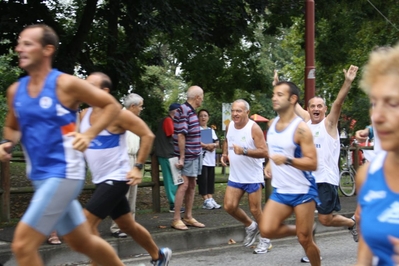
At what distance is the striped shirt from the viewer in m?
10.7

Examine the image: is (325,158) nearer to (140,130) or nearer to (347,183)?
(140,130)

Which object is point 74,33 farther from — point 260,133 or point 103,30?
point 260,133

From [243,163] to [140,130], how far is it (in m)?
3.17

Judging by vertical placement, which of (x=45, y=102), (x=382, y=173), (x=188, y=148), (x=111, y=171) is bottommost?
(x=111, y=171)

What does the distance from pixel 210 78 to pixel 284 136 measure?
13.0 metres

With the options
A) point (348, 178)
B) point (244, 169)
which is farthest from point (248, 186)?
point (348, 178)

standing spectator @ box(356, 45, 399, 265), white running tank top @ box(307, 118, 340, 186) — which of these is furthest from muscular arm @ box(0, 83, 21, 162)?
white running tank top @ box(307, 118, 340, 186)

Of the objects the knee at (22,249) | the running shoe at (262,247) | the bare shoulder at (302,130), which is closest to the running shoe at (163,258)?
the bare shoulder at (302,130)

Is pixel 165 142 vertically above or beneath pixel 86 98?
beneath

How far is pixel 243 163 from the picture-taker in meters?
9.55

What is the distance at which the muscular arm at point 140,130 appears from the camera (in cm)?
640

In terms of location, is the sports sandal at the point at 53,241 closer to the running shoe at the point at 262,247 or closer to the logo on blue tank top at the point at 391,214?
the running shoe at the point at 262,247

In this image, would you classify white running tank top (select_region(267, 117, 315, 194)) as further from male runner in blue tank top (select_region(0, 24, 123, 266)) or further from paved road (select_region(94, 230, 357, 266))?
male runner in blue tank top (select_region(0, 24, 123, 266))

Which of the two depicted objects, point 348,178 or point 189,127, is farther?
point 348,178
